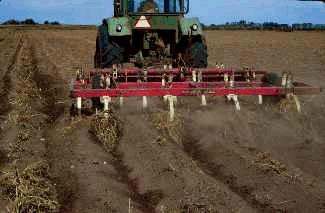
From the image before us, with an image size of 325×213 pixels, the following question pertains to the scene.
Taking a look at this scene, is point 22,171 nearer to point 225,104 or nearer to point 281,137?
point 281,137

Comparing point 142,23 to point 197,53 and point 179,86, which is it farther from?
point 179,86

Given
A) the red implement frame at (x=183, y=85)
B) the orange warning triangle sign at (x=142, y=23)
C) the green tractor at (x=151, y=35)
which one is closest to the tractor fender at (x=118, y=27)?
the green tractor at (x=151, y=35)

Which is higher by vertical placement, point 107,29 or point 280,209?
point 107,29

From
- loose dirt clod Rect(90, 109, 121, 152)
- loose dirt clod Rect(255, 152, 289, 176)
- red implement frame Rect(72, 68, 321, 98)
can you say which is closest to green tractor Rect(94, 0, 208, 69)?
red implement frame Rect(72, 68, 321, 98)

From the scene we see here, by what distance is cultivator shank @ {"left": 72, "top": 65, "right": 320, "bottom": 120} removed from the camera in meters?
7.09

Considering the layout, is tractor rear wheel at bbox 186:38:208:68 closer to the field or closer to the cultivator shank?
the cultivator shank

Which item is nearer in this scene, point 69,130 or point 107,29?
point 69,130

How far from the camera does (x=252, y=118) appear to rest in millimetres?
7199

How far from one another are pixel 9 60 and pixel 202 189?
1347 cm

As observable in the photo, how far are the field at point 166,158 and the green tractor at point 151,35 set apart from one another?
1.31 meters

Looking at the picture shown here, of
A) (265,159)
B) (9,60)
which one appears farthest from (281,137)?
(9,60)

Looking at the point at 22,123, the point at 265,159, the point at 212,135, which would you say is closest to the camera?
the point at 265,159

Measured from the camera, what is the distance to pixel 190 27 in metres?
9.65

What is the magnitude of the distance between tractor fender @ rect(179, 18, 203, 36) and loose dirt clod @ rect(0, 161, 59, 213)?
4.91 m
